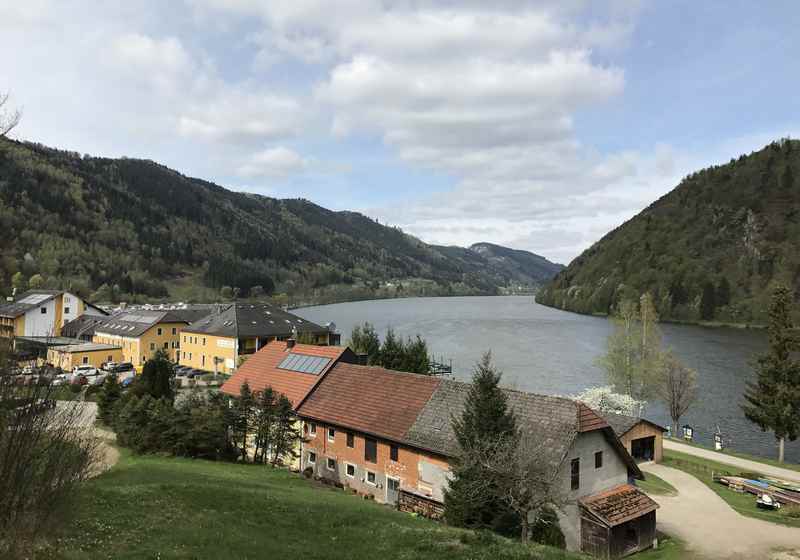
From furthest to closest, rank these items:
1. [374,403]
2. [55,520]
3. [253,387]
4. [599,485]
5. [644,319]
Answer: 1. [644,319]
2. [253,387]
3. [374,403]
4. [599,485]
5. [55,520]

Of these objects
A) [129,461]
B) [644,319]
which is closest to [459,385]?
[129,461]

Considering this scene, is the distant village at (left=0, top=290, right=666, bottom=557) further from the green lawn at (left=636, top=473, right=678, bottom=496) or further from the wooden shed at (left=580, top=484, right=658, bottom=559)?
the green lawn at (left=636, top=473, right=678, bottom=496)

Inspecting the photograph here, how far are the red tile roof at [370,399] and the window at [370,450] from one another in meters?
0.70

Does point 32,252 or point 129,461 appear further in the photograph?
point 32,252

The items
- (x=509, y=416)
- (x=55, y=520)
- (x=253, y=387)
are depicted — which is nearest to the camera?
(x=55, y=520)

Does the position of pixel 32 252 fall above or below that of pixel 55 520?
above

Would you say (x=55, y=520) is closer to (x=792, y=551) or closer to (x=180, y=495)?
(x=180, y=495)

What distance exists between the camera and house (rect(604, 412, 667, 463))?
39.6 m

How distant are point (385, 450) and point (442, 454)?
4.56m

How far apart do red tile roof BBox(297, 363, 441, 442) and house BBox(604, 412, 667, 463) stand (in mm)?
16770

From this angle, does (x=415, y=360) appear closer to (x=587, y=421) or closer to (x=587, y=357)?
(x=587, y=421)

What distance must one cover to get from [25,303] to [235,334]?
42695mm

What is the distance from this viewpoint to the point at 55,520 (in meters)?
8.92

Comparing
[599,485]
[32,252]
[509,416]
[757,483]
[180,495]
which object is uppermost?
[32,252]
